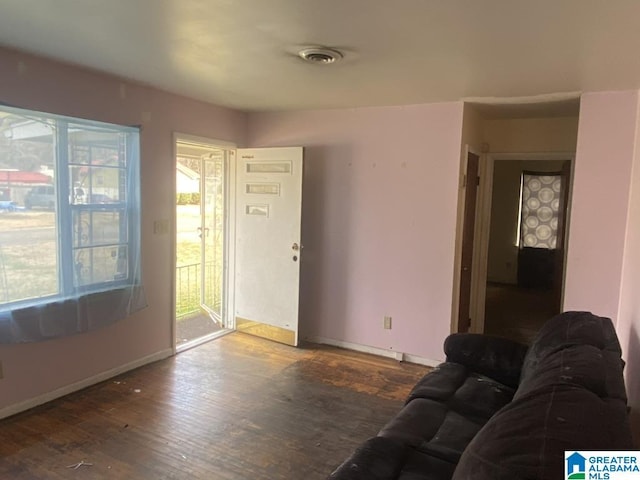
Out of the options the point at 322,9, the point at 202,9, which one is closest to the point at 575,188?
the point at 322,9

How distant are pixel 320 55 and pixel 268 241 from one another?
7.82 feet

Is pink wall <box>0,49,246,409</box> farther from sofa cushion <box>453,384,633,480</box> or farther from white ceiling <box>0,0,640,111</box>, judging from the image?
sofa cushion <box>453,384,633,480</box>

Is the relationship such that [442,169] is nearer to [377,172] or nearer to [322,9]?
[377,172]

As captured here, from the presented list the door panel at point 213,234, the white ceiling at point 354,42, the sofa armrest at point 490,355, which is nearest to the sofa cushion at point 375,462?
the sofa armrest at point 490,355

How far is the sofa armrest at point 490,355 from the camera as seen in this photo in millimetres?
2742

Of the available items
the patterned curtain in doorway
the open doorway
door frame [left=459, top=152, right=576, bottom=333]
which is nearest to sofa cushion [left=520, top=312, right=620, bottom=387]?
door frame [left=459, top=152, right=576, bottom=333]

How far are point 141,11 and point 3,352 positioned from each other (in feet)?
7.54

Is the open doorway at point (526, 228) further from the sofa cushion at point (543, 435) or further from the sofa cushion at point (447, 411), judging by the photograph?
the sofa cushion at point (543, 435)

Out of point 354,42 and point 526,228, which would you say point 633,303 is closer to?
point 354,42

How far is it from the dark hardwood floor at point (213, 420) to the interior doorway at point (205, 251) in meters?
0.95

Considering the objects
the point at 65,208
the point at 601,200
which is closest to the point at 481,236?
the point at 601,200

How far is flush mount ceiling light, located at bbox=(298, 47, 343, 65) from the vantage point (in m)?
2.50

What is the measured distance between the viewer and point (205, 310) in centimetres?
553

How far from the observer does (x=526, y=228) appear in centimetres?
793
